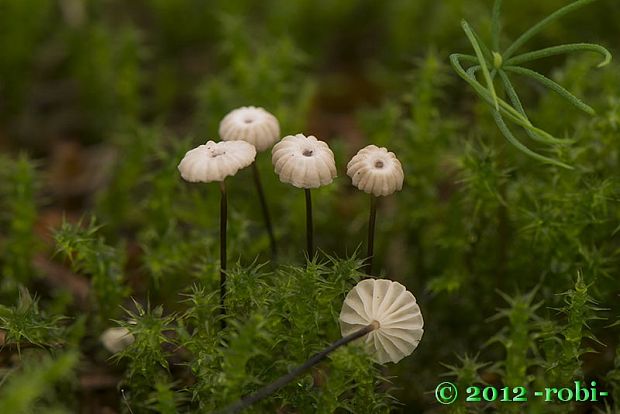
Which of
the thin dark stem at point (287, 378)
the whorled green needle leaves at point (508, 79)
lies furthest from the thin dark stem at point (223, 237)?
the whorled green needle leaves at point (508, 79)

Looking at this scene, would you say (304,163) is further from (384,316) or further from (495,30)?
(495,30)

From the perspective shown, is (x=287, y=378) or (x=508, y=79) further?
(x=508, y=79)

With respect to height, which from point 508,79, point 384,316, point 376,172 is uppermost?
point 508,79

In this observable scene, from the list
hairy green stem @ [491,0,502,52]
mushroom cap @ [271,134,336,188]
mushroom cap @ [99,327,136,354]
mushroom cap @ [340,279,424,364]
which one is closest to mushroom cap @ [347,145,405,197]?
mushroom cap @ [271,134,336,188]

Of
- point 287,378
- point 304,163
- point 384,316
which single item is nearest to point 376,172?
point 304,163

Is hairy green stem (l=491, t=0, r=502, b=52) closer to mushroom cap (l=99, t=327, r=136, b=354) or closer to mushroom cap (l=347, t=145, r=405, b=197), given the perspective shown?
mushroom cap (l=347, t=145, r=405, b=197)

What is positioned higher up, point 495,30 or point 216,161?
point 495,30

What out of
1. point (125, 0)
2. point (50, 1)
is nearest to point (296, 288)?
point (50, 1)
